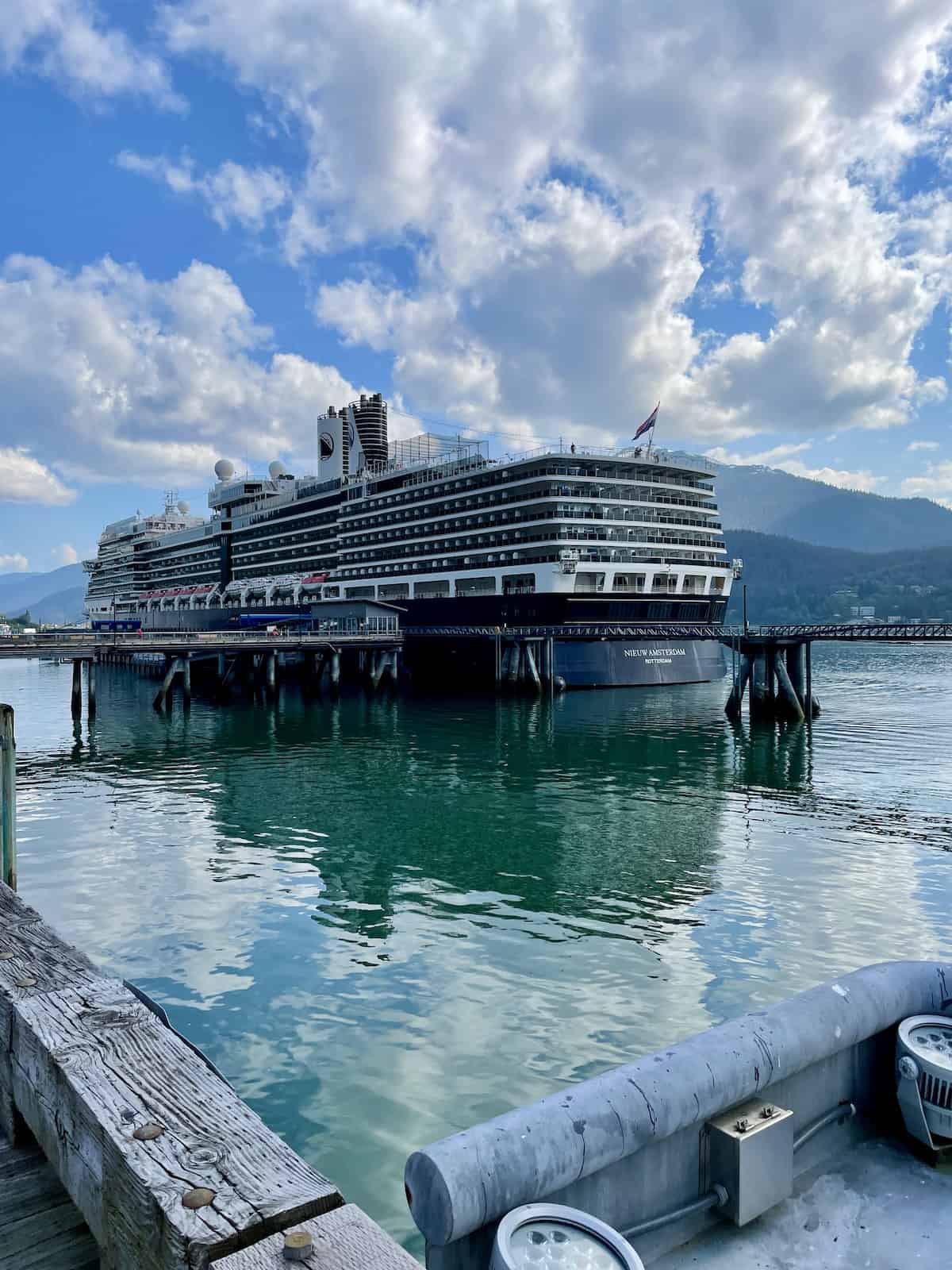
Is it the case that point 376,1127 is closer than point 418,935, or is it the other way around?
point 376,1127

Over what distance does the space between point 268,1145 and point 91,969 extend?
240cm

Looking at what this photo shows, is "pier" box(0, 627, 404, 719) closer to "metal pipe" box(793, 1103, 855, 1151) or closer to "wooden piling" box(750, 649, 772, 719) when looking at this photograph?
"wooden piling" box(750, 649, 772, 719)

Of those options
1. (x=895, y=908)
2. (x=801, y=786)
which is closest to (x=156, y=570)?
(x=801, y=786)

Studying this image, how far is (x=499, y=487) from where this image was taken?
65000 mm

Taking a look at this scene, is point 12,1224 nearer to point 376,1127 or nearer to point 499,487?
point 376,1127

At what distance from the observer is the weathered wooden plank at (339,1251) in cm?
251

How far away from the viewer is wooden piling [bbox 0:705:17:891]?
10602 mm

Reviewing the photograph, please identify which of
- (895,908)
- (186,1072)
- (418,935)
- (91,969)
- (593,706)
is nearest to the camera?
(186,1072)

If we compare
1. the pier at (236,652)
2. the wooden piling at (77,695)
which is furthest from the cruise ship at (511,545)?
the wooden piling at (77,695)

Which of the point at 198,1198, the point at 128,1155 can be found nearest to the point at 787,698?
the point at 128,1155

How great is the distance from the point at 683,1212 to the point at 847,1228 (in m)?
1.07

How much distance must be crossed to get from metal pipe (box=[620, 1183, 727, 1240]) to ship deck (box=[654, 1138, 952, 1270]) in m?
0.15

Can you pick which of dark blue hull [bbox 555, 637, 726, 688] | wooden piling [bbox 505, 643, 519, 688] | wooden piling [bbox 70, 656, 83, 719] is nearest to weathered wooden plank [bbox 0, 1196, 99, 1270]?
wooden piling [bbox 70, 656, 83, 719]

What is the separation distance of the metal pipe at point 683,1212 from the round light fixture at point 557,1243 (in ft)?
2.93
